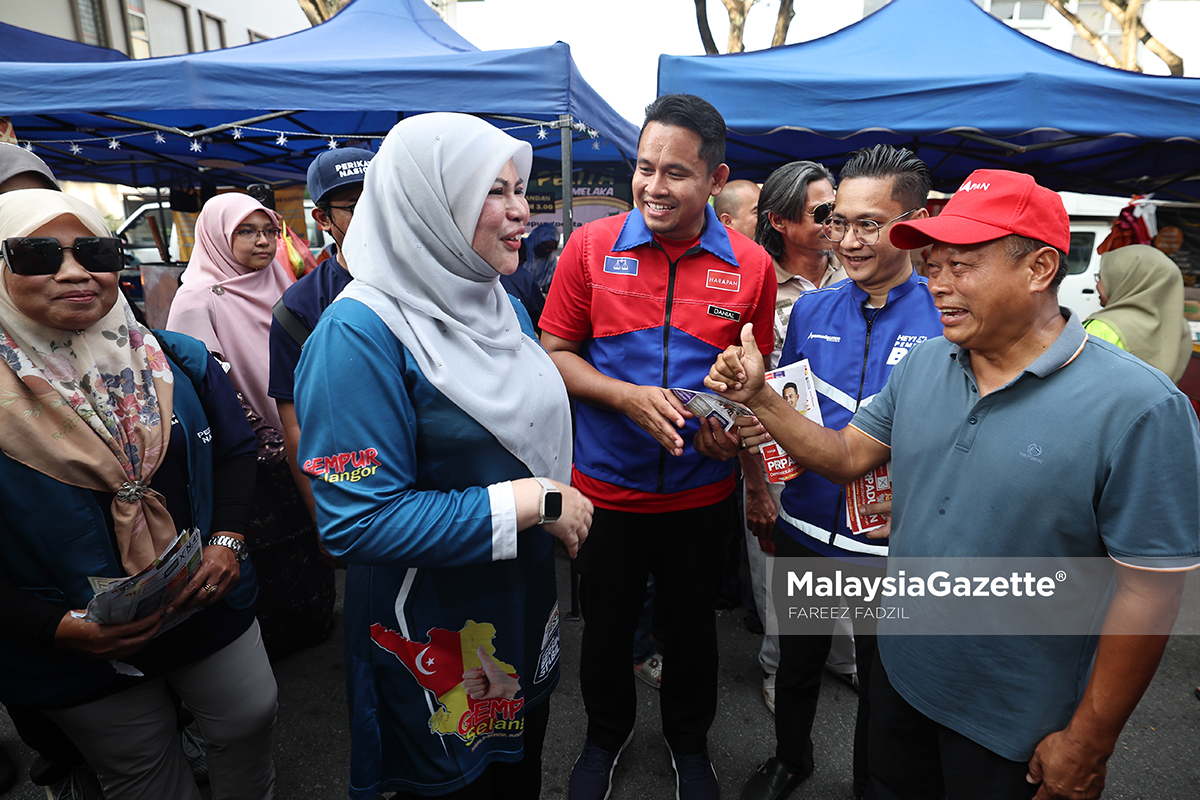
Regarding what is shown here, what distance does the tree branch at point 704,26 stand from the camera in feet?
40.8

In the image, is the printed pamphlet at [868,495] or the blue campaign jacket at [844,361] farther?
the blue campaign jacket at [844,361]

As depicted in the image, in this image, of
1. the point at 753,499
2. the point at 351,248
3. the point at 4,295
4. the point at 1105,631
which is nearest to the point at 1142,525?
the point at 1105,631

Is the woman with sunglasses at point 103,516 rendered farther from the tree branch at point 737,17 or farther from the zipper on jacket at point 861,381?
the tree branch at point 737,17

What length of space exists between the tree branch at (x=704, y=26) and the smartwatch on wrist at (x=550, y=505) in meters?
13.6

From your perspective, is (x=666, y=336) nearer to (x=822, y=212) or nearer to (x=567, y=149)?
(x=822, y=212)

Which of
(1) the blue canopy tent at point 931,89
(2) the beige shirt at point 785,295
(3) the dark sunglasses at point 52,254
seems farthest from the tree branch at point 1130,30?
(3) the dark sunglasses at point 52,254

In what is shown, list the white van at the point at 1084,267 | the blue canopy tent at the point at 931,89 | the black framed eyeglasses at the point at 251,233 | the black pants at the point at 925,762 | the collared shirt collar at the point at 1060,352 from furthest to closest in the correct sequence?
the white van at the point at 1084,267, the blue canopy tent at the point at 931,89, the black framed eyeglasses at the point at 251,233, the black pants at the point at 925,762, the collared shirt collar at the point at 1060,352

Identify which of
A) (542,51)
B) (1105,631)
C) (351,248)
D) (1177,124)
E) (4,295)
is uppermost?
(542,51)

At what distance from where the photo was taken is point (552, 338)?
91.1 inches

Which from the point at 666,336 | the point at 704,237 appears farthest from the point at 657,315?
the point at 704,237

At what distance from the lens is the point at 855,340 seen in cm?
203

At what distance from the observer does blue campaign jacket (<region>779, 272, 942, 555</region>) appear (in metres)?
1.96

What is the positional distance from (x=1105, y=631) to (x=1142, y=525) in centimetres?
26

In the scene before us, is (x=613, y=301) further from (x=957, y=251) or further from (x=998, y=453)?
(x=998, y=453)
